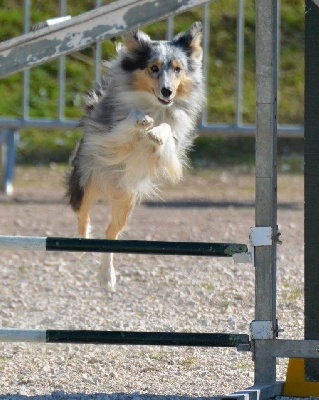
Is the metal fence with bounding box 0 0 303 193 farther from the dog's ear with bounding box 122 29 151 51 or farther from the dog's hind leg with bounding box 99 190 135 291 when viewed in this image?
the dog's ear with bounding box 122 29 151 51

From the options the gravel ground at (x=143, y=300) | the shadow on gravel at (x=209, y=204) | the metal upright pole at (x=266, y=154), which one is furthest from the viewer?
the shadow on gravel at (x=209, y=204)

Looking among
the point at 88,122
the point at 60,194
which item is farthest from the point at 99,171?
the point at 60,194

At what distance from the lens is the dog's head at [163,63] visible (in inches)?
229

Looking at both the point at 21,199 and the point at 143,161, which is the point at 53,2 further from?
the point at 143,161

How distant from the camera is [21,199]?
10367 mm

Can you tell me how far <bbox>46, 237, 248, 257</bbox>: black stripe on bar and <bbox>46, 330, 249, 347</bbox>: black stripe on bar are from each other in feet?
1.08

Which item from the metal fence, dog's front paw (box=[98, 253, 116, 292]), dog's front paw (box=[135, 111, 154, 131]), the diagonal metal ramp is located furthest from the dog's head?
the metal fence

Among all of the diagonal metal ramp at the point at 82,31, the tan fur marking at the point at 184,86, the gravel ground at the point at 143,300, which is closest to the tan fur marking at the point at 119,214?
the gravel ground at the point at 143,300

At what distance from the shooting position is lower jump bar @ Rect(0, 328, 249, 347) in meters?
4.21

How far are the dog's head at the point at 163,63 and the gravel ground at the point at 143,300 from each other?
1.29m

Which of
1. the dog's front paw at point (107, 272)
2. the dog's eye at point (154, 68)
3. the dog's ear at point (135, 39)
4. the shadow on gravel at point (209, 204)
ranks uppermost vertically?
the dog's ear at point (135, 39)

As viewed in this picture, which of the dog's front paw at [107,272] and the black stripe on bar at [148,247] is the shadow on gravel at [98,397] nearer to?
the black stripe on bar at [148,247]

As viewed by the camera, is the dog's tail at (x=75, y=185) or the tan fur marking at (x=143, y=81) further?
the dog's tail at (x=75, y=185)

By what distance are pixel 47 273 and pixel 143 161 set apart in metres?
1.69
